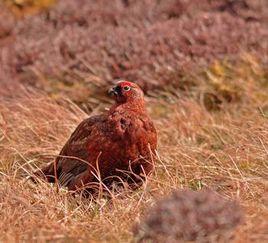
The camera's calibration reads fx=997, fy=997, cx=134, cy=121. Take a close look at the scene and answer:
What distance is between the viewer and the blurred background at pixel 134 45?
945cm

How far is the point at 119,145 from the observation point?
568 cm

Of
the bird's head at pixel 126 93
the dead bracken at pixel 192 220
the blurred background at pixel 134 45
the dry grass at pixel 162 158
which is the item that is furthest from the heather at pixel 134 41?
the dead bracken at pixel 192 220

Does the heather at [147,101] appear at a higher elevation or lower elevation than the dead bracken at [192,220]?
lower

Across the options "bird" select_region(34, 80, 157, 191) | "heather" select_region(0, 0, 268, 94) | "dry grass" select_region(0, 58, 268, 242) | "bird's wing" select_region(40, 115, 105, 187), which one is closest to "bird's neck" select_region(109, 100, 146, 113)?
"bird" select_region(34, 80, 157, 191)

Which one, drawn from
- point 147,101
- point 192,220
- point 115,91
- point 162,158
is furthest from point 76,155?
point 147,101

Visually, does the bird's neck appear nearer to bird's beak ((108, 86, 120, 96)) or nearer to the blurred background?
bird's beak ((108, 86, 120, 96))

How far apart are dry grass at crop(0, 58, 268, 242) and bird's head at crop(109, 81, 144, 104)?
0.40 meters

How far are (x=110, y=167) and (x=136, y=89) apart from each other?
1.70 feet

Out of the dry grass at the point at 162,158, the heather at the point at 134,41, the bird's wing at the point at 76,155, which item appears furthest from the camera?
the heather at the point at 134,41

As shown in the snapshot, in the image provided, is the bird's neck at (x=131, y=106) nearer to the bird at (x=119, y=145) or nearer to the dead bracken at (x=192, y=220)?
the bird at (x=119, y=145)

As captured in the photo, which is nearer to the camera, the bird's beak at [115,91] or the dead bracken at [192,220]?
the dead bracken at [192,220]

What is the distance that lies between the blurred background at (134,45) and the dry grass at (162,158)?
0.80 feet

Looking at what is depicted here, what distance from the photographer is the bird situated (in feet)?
18.6

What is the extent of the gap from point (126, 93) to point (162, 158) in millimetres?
817
